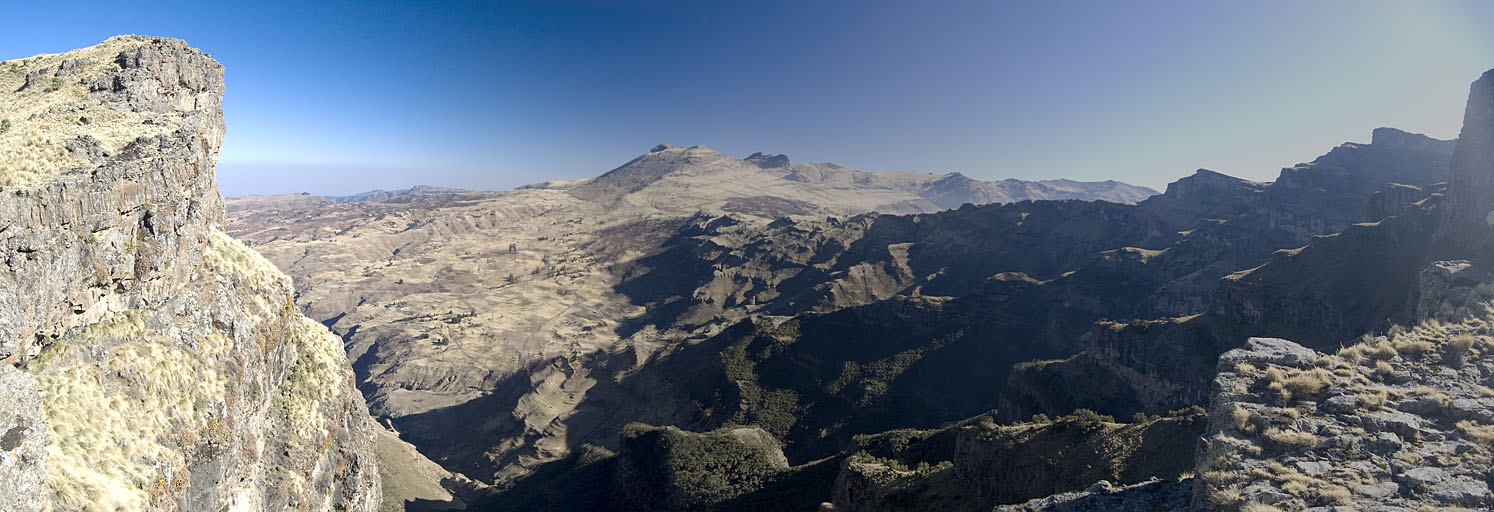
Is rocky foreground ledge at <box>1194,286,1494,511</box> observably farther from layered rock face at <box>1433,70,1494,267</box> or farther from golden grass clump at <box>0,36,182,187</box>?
layered rock face at <box>1433,70,1494,267</box>

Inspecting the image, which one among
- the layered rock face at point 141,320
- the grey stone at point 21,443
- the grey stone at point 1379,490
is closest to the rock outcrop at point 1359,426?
the grey stone at point 1379,490

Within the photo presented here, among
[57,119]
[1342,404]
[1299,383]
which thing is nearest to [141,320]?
[57,119]

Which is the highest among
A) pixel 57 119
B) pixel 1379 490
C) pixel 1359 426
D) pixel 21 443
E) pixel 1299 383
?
pixel 57 119

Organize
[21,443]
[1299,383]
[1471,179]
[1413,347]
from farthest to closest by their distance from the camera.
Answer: [1471,179], [21,443], [1413,347], [1299,383]

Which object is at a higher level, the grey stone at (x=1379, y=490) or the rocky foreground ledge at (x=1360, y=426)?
the rocky foreground ledge at (x=1360, y=426)

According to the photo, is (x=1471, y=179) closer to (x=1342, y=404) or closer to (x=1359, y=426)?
(x=1342, y=404)

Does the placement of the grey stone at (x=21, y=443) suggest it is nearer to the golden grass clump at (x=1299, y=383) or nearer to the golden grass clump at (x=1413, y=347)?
the golden grass clump at (x=1299, y=383)

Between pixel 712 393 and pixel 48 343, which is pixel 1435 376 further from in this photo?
pixel 712 393

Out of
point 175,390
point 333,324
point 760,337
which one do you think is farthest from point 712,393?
point 333,324

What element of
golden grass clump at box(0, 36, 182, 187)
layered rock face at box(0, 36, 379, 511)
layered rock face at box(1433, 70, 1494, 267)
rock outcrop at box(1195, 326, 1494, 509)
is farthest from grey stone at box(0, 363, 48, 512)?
layered rock face at box(1433, 70, 1494, 267)
